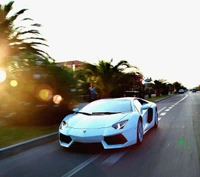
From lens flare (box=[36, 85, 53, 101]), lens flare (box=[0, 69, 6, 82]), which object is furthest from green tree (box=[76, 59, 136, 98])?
lens flare (box=[36, 85, 53, 101])

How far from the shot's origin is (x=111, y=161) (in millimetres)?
4566

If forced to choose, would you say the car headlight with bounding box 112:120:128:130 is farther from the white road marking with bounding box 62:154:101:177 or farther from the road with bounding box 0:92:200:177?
the white road marking with bounding box 62:154:101:177

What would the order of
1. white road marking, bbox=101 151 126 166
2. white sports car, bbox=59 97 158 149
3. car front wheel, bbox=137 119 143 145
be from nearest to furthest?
white road marking, bbox=101 151 126 166 → white sports car, bbox=59 97 158 149 → car front wheel, bbox=137 119 143 145

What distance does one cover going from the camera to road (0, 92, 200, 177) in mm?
3941

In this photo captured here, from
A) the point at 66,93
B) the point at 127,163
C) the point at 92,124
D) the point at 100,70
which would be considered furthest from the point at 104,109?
the point at 100,70

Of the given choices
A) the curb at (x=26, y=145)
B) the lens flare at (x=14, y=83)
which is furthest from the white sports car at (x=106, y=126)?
the lens flare at (x=14, y=83)

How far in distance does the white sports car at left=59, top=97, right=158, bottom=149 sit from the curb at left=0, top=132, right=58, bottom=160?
880 mm

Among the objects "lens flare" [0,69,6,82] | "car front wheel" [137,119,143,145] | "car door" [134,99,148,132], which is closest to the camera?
"car front wheel" [137,119,143,145]

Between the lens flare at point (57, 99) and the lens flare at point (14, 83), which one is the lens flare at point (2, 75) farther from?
the lens flare at point (57, 99)

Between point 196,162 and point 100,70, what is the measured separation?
12.7 m

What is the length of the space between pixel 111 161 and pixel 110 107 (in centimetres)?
194

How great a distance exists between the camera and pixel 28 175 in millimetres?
3934

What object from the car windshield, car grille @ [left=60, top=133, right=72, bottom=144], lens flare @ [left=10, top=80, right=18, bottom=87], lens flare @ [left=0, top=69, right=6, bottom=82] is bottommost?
car grille @ [left=60, top=133, right=72, bottom=144]

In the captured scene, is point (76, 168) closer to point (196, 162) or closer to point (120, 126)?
point (120, 126)
